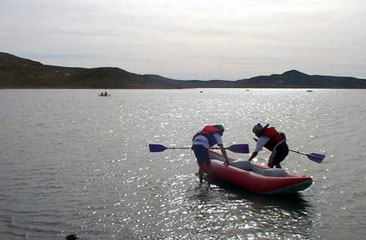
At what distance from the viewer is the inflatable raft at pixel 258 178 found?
43.2 feet

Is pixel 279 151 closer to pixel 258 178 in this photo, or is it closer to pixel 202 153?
pixel 258 178

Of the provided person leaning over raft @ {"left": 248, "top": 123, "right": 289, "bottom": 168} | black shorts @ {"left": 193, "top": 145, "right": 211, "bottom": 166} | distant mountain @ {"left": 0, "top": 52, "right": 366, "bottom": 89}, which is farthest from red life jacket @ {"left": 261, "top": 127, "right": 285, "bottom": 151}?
distant mountain @ {"left": 0, "top": 52, "right": 366, "bottom": 89}

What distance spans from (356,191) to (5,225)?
33.7 feet

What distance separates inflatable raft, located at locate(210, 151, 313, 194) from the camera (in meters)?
13.2

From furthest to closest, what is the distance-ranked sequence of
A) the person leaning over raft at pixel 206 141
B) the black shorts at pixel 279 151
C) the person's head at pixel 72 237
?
the black shorts at pixel 279 151
the person leaning over raft at pixel 206 141
the person's head at pixel 72 237

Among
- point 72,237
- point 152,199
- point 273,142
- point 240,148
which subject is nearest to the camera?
point 72,237

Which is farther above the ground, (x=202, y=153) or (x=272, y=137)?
(x=272, y=137)

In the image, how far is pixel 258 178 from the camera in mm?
13812

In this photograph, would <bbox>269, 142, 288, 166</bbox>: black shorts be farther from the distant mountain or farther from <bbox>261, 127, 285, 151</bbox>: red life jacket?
the distant mountain

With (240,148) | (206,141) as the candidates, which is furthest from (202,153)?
(240,148)

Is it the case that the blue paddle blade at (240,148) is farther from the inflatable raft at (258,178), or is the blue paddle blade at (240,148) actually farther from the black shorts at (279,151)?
the black shorts at (279,151)

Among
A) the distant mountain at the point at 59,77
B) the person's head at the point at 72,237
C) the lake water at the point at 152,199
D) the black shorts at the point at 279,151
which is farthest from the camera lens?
the distant mountain at the point at 59,77

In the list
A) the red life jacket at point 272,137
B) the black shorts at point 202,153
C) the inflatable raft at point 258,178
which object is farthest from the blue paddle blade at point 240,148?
the black shorts at point 202,153

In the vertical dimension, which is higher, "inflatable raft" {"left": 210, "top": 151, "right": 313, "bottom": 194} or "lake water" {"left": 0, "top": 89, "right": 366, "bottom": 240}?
"inflatable raft" {"left": 210, "top": 151, "right": 313, "bottom": 194}
